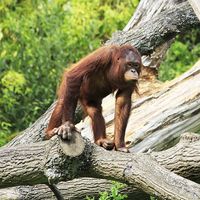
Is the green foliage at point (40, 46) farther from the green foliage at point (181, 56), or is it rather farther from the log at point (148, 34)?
the log at point (148, 34)

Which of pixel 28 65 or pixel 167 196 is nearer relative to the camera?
pixel 167 196

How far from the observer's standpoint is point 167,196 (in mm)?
5270

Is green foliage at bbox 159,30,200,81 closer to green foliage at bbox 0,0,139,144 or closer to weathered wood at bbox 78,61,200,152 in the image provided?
green foliage at bbox 0,0,139,144

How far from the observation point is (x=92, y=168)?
5633mm

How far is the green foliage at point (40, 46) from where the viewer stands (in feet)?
36.2

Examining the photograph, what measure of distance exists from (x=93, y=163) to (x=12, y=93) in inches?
221

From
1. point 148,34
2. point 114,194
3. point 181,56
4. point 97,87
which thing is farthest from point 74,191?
point 181,56

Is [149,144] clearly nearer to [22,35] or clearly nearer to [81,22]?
[22,35]

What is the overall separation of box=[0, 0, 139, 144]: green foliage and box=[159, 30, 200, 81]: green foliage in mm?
917

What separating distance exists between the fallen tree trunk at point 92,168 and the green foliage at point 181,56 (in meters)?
6.58

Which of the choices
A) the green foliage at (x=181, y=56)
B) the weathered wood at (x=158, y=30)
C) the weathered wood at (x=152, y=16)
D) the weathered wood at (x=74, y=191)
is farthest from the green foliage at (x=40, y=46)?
the weathered wood at (x=74, y=191)

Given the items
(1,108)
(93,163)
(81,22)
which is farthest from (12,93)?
(93,163)

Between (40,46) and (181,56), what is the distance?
2783mm

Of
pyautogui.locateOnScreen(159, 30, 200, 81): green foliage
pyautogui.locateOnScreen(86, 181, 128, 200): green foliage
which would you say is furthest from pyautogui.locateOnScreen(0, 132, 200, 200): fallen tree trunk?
pyautogui.locateOnScreen(159, 30, 200, 81): green foliage
